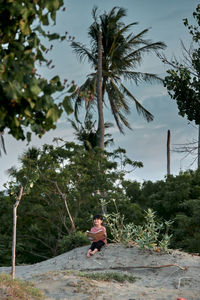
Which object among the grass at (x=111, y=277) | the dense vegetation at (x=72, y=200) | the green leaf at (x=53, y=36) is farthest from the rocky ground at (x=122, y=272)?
the green leaf at (x=53, y=36)

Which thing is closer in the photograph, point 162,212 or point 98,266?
point 98,266

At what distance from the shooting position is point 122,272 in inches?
364

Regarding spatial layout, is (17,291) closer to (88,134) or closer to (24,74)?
(24,74)

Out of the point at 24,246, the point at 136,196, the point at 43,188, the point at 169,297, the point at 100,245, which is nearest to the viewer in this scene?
the point at 169,297

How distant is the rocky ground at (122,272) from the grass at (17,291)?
26 cm

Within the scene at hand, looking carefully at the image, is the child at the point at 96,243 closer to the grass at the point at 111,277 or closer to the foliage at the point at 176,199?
the grass at the point at 111,277

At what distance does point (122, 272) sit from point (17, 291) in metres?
3.35

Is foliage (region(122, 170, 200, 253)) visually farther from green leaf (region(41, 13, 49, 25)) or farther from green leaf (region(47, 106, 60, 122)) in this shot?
green leaf (region(41, 13, 49, 25))

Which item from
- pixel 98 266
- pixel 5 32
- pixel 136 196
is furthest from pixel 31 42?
Result: pixel 136 196

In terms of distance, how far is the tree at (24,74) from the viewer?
3318 mm

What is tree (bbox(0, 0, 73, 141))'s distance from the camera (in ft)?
10.9

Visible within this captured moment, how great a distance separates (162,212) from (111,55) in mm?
7868

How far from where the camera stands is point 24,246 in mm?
16562

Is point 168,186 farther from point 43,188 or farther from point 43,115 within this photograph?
point 43,115
